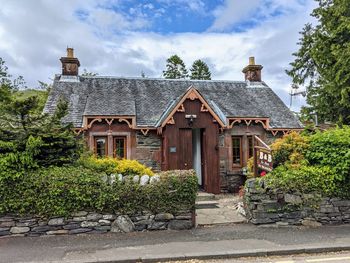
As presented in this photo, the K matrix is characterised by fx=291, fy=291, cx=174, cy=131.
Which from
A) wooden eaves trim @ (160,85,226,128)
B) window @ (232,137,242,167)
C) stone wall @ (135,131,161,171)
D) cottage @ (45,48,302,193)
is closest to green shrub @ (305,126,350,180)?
wooden eaves trim @ (160,85,226,128)

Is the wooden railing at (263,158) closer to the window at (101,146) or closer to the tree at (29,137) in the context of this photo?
the tree at (29,137)

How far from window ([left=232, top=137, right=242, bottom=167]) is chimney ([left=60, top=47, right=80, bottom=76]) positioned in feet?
30.3

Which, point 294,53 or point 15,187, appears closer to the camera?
point 15,187

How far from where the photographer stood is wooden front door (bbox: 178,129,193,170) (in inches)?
495

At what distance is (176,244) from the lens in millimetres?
6527

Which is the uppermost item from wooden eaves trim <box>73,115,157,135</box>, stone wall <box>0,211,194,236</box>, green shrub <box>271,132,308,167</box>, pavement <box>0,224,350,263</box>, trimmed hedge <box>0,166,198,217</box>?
wooden eaves trim <box>73,115,157,135</box>

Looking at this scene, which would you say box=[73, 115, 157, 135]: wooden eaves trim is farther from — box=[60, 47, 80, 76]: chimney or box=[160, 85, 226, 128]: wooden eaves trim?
box=[60, 47, 80, 76]: chimney

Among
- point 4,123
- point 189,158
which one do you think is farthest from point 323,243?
point 4,123

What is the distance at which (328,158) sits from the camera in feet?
27.7

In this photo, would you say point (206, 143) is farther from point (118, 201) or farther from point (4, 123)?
point (4, 123)

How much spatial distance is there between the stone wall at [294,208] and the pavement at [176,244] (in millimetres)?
347

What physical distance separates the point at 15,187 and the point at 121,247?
10.2 ft

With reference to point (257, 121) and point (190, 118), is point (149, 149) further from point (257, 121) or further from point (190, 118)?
point (257, 121)

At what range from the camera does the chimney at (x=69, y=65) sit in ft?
51.3
